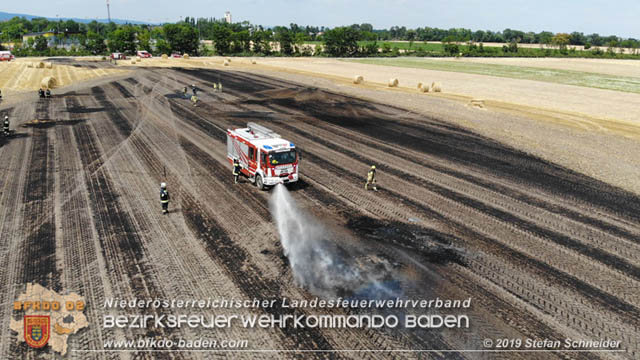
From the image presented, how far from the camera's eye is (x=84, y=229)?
15516 millimetres

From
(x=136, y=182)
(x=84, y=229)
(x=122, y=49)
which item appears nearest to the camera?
(x=84, y=229)

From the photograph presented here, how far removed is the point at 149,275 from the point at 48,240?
203 inches

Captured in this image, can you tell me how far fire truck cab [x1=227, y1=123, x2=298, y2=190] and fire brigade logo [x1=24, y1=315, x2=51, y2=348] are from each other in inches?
422

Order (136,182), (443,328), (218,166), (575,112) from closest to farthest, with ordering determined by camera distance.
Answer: (443,328)
(136,182)
(218,166)
(575,112)

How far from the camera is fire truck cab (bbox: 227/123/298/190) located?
19.0 metres

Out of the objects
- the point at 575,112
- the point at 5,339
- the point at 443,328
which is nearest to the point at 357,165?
the point at 443,328

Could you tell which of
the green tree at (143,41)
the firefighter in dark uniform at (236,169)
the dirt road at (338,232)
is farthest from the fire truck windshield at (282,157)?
the green tree at (143,41)

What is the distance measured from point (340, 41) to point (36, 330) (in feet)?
479

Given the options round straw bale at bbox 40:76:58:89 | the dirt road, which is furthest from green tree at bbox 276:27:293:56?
the dirt road

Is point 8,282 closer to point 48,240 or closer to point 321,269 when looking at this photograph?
point 48,240

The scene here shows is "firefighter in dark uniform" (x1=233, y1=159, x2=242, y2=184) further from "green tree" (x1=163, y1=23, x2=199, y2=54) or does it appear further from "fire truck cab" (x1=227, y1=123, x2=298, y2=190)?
"green tree" (x1=163, y1=23, x2=199, y2=54)

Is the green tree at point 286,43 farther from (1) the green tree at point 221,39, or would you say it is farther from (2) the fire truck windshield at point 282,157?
(2) the fire truck windshield at point 282,157

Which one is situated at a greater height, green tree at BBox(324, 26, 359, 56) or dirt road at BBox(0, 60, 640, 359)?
green tree at BBox(324, 26, 359, 56)

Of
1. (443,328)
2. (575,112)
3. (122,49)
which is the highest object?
(122,49)
